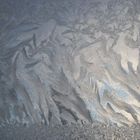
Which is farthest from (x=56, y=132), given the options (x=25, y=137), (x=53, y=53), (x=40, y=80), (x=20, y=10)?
(x=20, y=10)

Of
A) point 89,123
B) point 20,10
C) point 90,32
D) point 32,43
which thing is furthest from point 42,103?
point 20,10

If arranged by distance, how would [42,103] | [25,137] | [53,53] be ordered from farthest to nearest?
1. [53,53]
2. [42,103]
3. [25,137]

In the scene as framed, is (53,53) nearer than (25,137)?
No

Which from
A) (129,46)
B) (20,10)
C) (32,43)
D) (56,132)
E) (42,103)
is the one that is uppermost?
(20,10)

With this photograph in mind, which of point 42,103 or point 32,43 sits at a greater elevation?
point 32,43

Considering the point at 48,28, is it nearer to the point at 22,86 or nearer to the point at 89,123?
the point at 22,86

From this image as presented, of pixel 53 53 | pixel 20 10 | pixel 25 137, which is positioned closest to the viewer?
pixel 25 137

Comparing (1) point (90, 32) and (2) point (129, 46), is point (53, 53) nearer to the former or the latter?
(1) point (90, 32)
